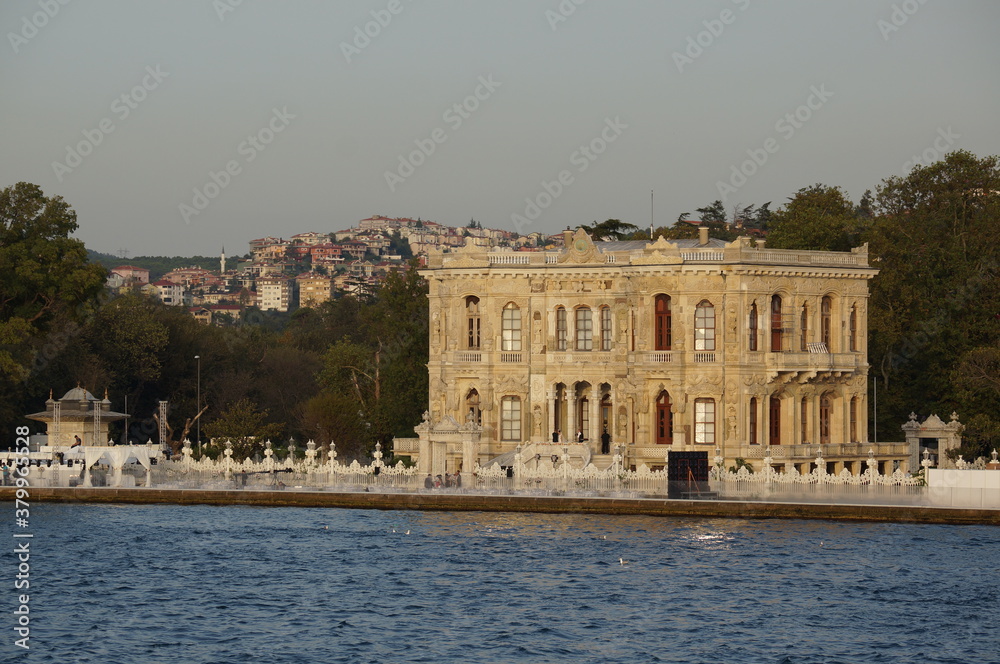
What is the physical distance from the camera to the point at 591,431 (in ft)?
204

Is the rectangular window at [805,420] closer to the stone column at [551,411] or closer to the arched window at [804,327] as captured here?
the arched window at [804,327]

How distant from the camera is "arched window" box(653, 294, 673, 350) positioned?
61.2 m

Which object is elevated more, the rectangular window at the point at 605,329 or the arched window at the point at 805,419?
the rectangular window at the point at 605,329

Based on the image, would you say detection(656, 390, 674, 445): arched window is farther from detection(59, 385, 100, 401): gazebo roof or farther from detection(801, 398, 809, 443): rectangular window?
detection(59, 385, 100, 401): gazebo roof

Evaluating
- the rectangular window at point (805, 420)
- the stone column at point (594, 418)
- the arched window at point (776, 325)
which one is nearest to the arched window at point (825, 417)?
the rectangular window at point (805, 420)

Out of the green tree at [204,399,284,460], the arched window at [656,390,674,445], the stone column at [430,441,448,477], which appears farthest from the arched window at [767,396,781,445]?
the green tree at [204,399,284,460]

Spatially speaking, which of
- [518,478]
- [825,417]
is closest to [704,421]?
[825,417]

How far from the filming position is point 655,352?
6075cm

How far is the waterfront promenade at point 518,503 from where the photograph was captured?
51406 millimetres

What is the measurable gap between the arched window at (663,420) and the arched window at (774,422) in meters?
3.35

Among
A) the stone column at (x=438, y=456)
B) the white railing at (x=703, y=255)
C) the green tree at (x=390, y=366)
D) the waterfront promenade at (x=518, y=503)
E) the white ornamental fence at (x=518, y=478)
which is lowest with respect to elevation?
the waterfront promenade at (x=518, y=503)

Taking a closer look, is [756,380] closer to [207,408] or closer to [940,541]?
[940,541]

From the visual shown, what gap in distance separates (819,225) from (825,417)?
42.0ft

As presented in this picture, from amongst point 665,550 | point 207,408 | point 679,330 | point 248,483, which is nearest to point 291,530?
point 248,483
